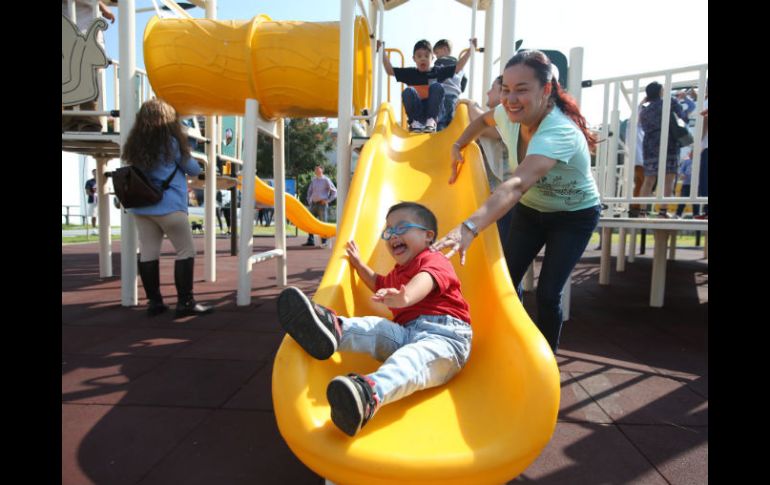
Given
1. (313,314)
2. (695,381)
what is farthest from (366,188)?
(695,381)

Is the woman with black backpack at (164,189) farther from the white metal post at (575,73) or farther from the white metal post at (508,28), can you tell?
the white metal post at (575,73)

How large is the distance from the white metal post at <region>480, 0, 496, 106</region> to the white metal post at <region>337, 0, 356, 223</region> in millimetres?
1452

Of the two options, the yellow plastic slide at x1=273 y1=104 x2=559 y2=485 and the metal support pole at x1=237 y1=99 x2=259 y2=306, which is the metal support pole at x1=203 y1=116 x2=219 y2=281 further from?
the yellow plastic slide at x1=273 y1=104 x2=559 y2=485

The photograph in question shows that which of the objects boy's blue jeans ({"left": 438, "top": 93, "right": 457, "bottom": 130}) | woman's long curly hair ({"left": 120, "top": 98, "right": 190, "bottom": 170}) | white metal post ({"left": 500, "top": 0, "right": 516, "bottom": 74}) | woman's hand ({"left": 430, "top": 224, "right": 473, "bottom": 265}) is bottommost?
woman's hand ({"left": 430, "top": 224, "right": 473, "bottom": 265})

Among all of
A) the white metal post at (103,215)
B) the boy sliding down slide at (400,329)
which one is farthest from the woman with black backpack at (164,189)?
the boy sliding down slide at (400,329)

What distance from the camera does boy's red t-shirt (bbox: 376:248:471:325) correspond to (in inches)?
68.1

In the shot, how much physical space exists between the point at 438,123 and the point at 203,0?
10.9 feet

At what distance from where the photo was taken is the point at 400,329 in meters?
1.77

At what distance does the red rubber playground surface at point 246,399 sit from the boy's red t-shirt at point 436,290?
2.19 feet

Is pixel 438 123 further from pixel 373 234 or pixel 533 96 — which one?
pixel 533 96

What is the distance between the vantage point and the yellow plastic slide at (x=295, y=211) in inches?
235

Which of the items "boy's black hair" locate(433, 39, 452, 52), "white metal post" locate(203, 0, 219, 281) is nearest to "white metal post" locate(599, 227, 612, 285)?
"boy's black hair" locate(433, 39, 452, 52)

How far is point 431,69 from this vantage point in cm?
531
